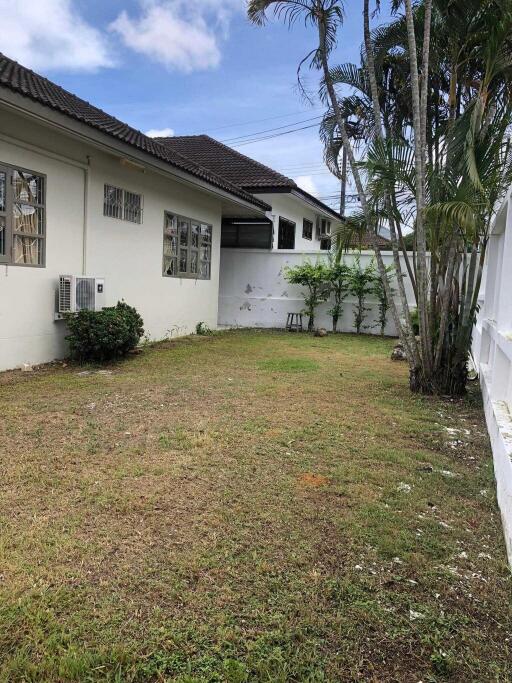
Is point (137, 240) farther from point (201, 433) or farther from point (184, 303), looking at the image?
point (201, 433)

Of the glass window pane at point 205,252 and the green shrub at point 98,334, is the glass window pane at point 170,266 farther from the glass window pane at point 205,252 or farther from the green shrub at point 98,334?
the green shrub at point 98,334

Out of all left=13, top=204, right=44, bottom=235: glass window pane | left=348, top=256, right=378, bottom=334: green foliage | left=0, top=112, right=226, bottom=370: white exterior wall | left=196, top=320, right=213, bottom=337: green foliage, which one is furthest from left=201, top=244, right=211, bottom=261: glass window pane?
left=13, top=204, right=44, bottom=235: glass window pane

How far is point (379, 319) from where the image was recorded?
12773mm

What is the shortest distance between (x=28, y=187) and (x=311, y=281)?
768 centimetres

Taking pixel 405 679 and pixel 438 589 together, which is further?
pixel 438 589

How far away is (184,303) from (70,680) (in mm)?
9571

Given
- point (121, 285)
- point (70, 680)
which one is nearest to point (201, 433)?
point (70, 680)

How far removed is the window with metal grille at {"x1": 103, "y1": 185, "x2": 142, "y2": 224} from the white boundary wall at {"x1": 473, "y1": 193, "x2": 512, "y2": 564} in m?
5.71

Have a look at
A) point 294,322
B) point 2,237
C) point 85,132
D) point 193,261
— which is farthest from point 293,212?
point 2,237

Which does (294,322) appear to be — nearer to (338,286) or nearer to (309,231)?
(338,286)

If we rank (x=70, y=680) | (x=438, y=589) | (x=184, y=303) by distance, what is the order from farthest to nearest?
(x=184, y=303) < (x=438, y=589) < (x=70, y=680)

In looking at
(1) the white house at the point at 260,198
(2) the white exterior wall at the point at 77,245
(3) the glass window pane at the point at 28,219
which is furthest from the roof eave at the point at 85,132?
(1) the white house at the point at 260,198

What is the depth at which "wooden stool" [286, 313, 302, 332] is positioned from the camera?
1327 centimetres

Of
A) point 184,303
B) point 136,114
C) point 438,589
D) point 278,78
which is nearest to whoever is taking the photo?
point 438,589
